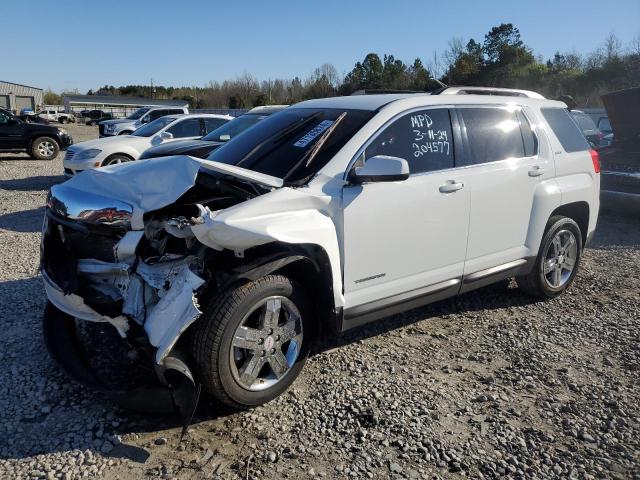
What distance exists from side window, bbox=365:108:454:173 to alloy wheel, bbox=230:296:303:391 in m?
1.26

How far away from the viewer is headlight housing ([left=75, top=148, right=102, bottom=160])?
415 inches

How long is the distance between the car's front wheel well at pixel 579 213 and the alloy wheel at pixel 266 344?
10.5 feet

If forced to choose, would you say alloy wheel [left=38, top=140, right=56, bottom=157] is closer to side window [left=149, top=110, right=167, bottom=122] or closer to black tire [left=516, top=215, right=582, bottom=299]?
side window [left=149, top=110, right=167, bottom=122]

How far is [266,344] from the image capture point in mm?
3166

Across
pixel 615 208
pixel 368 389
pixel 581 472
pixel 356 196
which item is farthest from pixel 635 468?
pixel 615 208

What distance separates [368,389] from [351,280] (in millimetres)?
735

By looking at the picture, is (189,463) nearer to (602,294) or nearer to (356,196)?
(356,196)

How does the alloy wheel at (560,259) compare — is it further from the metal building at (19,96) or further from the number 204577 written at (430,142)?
the metal building at (19,96)

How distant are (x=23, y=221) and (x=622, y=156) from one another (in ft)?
32.9

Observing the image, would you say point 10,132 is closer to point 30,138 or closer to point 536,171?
point 30,138

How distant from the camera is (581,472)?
2699mm

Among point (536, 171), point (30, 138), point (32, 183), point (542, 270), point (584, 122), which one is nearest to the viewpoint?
point (536, 171)

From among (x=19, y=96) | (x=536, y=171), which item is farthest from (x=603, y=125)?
(x=19, y=96)

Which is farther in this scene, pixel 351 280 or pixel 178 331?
pixel 351 280
